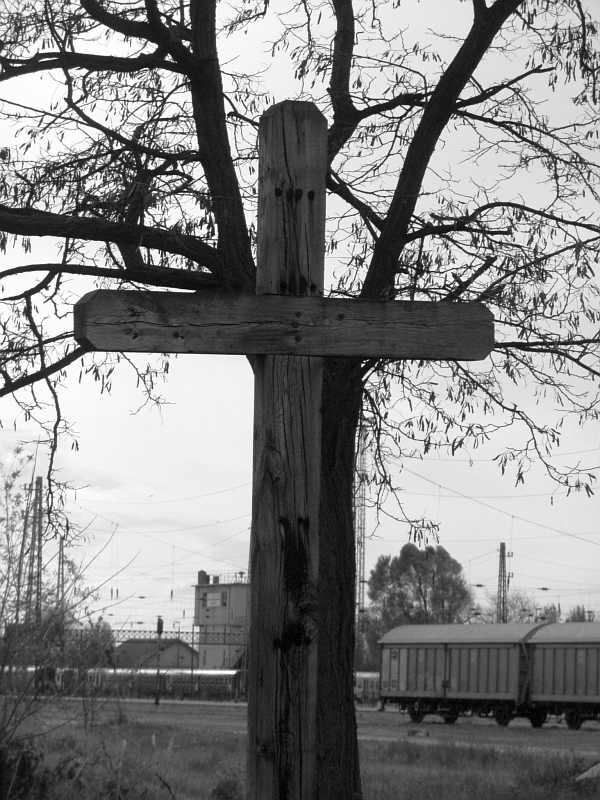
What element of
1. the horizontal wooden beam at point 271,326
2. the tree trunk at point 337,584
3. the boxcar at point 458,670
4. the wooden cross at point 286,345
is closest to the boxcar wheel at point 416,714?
the boxcar at point 458,670

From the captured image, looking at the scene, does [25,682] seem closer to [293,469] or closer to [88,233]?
[88,233]

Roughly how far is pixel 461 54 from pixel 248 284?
3135 millimetres

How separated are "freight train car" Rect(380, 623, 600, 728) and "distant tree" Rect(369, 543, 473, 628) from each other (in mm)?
29861

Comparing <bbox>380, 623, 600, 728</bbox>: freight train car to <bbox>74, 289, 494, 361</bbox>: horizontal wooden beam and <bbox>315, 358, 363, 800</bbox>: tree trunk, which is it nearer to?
<bbox>315, 358, 363, 800</bbox>: tree trunk

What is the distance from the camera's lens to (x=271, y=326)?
3.42 meters

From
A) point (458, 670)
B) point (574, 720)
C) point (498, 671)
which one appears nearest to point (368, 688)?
point (458, 670)

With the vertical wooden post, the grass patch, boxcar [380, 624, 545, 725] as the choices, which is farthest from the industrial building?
Answer: the vertical wooden post

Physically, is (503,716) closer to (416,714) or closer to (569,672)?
(569,672)

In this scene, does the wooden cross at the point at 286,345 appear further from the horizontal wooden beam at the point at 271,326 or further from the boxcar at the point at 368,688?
the boxcar at the point at 368,688

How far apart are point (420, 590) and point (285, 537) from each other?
64.7m

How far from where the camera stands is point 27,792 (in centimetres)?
794

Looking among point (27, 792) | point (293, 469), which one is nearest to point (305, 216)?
point (293, 469)

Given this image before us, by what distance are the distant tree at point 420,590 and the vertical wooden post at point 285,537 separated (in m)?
62.0


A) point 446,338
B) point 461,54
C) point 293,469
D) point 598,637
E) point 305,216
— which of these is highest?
point 461,54
